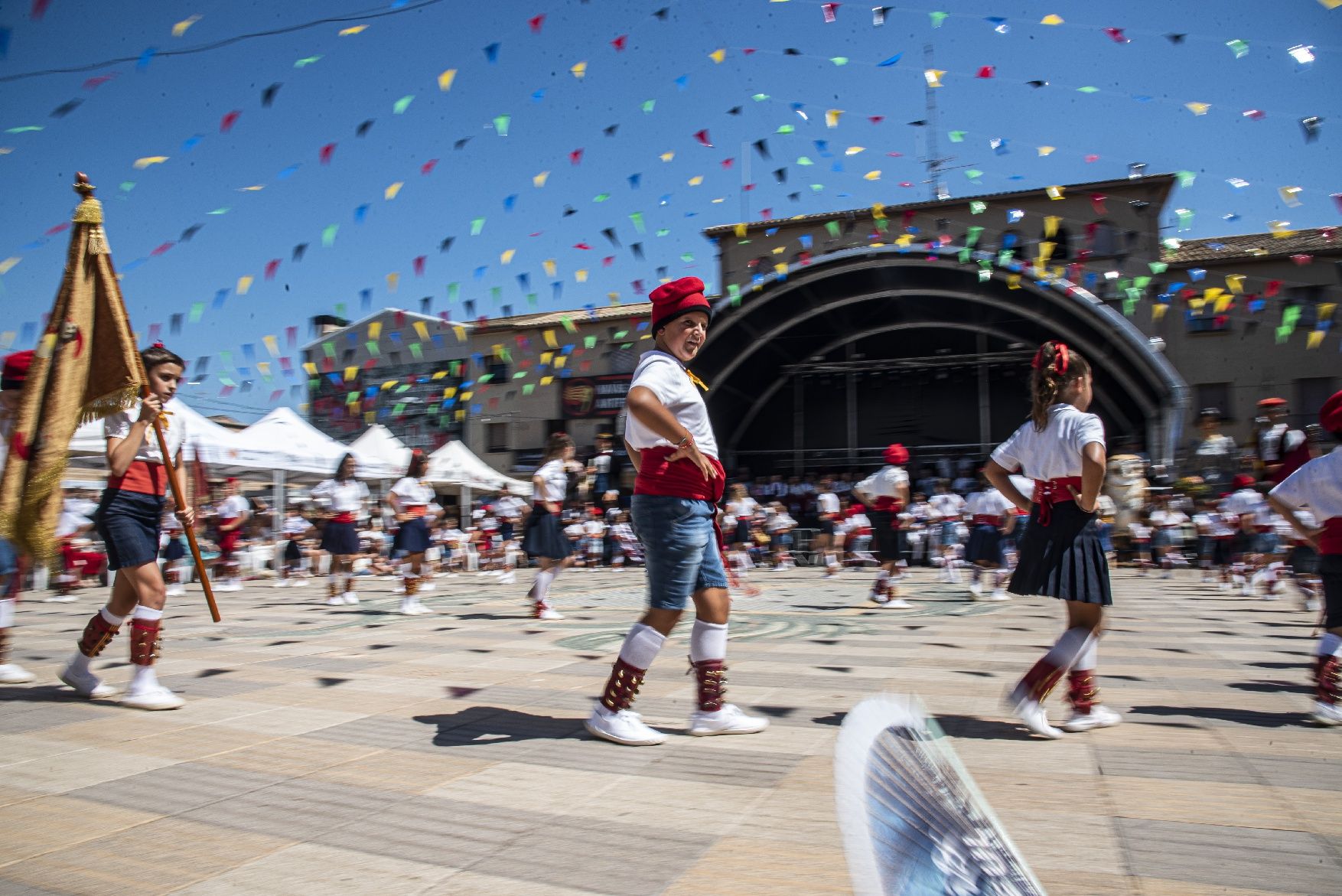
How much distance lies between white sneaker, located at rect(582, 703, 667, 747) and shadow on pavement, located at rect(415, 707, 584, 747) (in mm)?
152

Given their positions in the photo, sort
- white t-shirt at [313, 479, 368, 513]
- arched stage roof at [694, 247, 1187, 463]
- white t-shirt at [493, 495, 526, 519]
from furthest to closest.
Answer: arched stage roof at [694, 247, 1187, 463] → white t-shirt at [493, 495, 526, 519] → white t-shirt at [313, 479, 368, 513]

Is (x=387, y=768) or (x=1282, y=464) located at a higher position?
(x=1282, y=464)

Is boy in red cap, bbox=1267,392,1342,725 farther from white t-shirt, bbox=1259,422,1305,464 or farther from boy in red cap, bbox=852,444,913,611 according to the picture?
boy in red cap, bbox=852,444,913,611

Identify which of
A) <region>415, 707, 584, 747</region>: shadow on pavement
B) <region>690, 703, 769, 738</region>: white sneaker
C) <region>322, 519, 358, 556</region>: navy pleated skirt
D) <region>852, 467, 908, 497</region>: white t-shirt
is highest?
<region>852, 467, 908, 497</region>: white t-shirt

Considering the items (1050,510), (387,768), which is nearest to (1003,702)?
(1050,510)

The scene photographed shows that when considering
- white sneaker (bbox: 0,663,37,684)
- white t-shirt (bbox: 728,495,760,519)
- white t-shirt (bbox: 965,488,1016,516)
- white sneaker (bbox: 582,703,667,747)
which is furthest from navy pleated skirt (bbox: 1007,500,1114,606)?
white t-shirt (bbox: 728,495,760,519)

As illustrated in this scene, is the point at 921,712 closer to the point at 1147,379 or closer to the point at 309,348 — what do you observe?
the point at 1147,379

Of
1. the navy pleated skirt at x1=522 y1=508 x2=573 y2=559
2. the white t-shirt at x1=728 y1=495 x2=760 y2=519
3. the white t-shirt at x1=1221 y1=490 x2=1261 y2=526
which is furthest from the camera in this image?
the white t-shirt at x1=728 y1=495 x2=760 y2=519

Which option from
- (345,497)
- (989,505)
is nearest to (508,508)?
(345,497)

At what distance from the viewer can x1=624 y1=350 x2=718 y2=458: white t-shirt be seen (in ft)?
11.2

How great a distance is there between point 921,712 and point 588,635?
5935 millimetres

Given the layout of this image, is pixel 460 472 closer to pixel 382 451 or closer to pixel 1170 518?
pixel 382 451

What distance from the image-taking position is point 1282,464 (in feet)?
18.2

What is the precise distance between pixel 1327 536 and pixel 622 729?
10.3 feet
